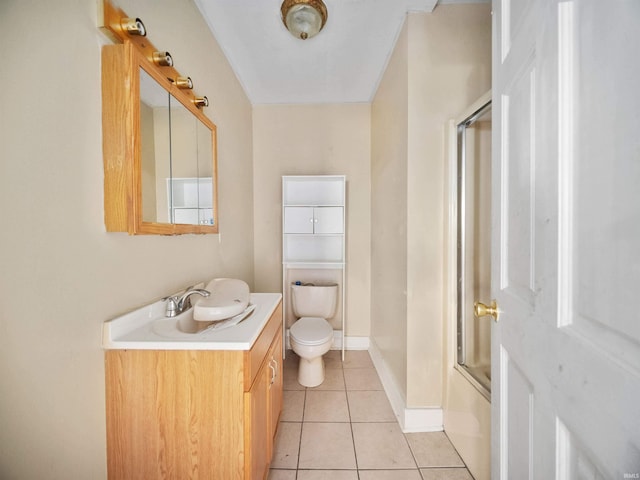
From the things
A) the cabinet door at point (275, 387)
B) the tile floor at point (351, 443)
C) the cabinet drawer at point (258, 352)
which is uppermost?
the cabinet drawer at point (258, 352)

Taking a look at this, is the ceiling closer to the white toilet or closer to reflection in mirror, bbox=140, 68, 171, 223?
reflection in mirror, bbox=140, 68, 171, 223

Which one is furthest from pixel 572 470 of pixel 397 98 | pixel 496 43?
pixel 397 98

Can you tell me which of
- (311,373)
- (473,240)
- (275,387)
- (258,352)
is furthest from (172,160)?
(311,373)

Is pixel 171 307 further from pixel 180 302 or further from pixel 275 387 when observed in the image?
pixel 275 387

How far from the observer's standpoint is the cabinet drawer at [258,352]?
854 mm

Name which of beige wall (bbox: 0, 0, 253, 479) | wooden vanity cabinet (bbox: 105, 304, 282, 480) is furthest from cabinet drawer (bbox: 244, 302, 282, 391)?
beige wall (bbox: 0, 0, 253, 479)

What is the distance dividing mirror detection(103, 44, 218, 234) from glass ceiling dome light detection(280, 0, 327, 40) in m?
0.71

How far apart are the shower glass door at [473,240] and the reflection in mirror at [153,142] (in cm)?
151

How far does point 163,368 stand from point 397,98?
1.96 metres

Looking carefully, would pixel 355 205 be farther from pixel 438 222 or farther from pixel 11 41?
pixel 11 41

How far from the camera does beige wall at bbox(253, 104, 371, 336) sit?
2533 mm

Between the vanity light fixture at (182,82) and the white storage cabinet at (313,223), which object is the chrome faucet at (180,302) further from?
the white storage cabinet at (313,223)

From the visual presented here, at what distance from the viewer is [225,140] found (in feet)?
6.12

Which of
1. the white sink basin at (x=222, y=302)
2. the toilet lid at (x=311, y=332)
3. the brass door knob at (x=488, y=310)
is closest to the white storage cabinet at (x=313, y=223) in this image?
the toilet lid at (x=311, y=332)
